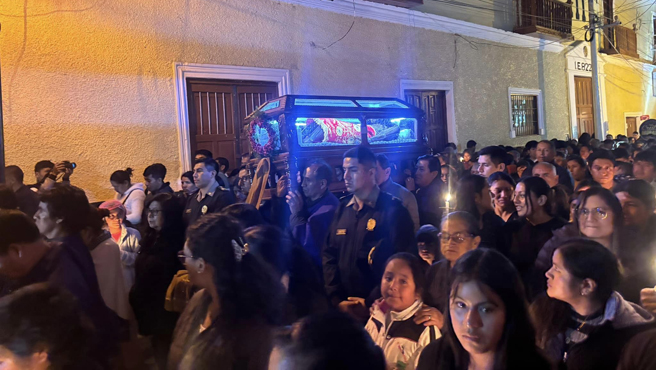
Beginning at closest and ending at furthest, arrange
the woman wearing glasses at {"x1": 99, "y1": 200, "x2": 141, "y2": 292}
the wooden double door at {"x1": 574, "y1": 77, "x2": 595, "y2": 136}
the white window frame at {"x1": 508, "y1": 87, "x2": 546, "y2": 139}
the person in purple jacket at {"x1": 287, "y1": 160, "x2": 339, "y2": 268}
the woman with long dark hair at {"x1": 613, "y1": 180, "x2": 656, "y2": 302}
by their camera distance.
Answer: the woman with long dark hair at {"x1": 613, "y1": 180, "x2": 656, "y2": 302}, the woman wearing glasses at {"x1": 99, "y1": 200, "x2": 141, "y2": 292}, the person in purple jacket at {"x1": 287, "y1": 160, "x2": 339, "y2": 268}, the white window frame at {"x1": 508, "y1": 87, "x2": 546, "y2": 139}, the wooden double door at {"x1": 574, "y1": 77, "x2": 595, "y2": 136}

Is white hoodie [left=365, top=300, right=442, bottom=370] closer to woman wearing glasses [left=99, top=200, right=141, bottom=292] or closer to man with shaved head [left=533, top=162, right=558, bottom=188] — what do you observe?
woman wearing glasses [left=99, top=200, right=141, bottom=292]

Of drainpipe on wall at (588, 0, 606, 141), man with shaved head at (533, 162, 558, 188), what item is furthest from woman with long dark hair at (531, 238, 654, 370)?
drainpipe on wall at (588, 0, 606, 141)

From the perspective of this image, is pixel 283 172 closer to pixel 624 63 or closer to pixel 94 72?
pixel 94 72

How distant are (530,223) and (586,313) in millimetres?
1378

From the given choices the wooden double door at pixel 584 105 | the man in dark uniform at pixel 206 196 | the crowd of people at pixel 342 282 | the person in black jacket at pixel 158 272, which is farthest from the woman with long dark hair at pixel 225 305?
the wooden double door at pixel 584 105

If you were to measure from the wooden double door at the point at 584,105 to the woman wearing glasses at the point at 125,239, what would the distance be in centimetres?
1575

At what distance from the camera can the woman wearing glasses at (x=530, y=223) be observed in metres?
3.12

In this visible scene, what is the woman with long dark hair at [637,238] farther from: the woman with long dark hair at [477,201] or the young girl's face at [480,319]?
the young girl's face at [480,319]

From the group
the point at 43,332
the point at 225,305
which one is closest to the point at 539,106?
the point at 225,305

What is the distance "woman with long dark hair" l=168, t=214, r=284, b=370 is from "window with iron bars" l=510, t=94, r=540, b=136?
13.0 meters

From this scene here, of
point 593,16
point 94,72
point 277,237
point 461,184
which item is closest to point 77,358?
point 277,237

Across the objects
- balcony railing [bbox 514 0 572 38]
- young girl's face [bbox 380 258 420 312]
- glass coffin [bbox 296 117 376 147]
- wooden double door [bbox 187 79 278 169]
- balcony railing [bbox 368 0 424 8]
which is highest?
balcony railing [bbox 514 0 572 38]

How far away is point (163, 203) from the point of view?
367 centimetres

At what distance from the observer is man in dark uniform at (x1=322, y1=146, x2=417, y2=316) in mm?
3135
